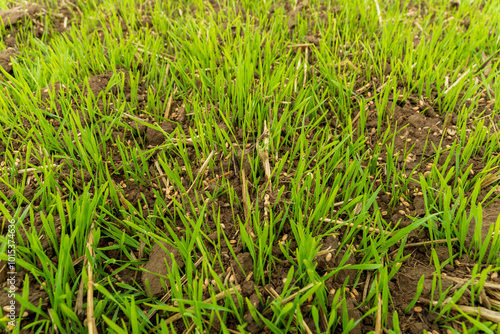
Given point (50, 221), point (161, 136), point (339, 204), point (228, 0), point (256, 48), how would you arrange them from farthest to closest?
point (228, 0)
point (256, 48)
point (161, 136)
point (339, 204)
point (50, 221)

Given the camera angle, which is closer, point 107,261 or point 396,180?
point 107,261

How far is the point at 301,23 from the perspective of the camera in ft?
7.54

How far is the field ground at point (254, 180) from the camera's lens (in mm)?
1074

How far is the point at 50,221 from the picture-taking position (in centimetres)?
114

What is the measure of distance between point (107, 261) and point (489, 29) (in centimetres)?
264

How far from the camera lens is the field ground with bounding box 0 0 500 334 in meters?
1.07

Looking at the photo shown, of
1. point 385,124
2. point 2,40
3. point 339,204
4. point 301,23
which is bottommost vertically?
point 339,204

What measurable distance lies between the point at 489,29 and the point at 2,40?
10.5 feet

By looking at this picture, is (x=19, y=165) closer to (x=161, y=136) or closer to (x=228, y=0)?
(x=161, y=136)

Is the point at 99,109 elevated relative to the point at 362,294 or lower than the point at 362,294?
elevated

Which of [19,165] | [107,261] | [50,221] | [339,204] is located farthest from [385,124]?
[19,165]

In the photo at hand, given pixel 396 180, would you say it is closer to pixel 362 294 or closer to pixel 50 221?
pixel 362 294

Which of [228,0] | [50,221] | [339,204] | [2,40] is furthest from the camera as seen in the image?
[228,0]

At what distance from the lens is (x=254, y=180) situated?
1.43m
